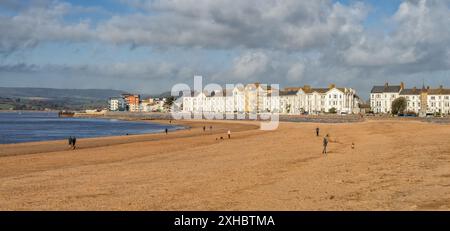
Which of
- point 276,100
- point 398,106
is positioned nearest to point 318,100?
point 276,100

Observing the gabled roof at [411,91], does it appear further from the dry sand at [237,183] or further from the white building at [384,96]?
the dry sand at [237,183]

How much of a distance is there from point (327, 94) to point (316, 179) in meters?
114

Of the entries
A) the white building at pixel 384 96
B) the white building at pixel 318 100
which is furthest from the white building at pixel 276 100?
the white building at pixel 384 96

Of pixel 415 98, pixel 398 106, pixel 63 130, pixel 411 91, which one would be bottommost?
pixel 63 130

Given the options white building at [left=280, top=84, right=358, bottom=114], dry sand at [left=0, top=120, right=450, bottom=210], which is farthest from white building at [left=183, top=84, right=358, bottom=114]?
dry sand at [left=0, top=120, right=450, bottom=210]

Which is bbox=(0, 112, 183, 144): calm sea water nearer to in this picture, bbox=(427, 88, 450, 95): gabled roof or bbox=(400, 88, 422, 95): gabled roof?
bbox=(400, 88, 422, 95): gabled roof

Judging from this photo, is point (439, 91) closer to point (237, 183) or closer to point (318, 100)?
point (318, 100)

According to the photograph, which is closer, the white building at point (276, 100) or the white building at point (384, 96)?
the white building at point (384, 96)

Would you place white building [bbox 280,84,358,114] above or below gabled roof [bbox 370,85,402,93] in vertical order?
below

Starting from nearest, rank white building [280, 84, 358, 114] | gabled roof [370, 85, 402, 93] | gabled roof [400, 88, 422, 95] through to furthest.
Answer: gabled roof [400, 88, 422, 95] → gabled roof [370, 85, 402, 93] → white building [280, 84, 358, 114]

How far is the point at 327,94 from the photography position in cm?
12675
